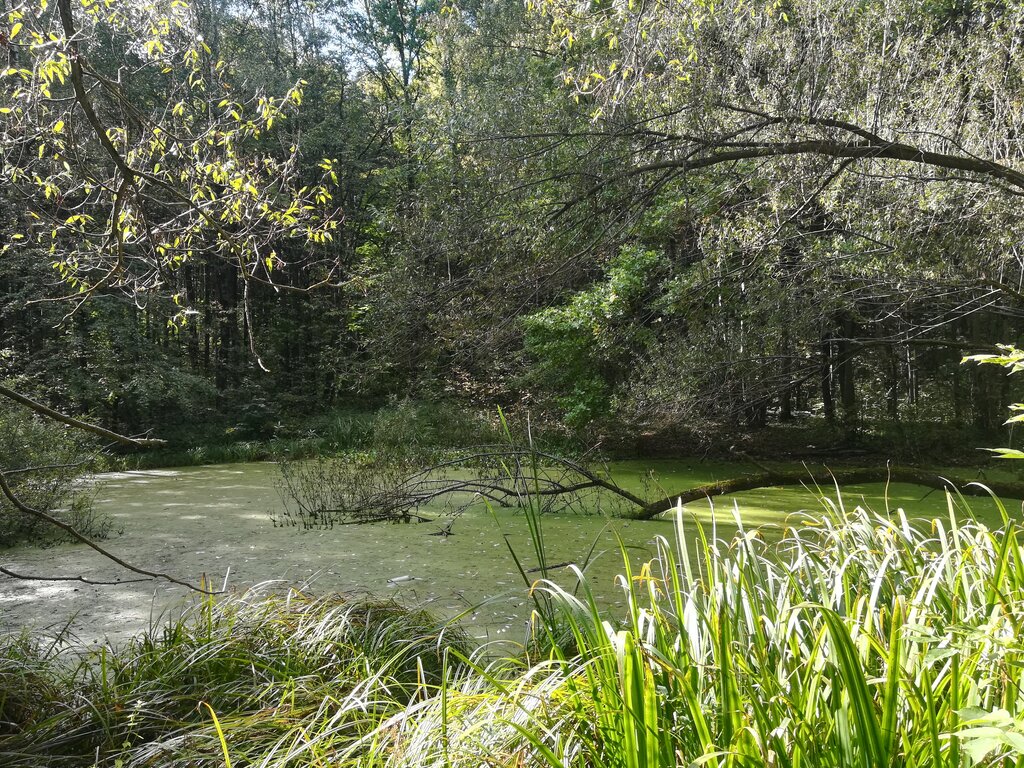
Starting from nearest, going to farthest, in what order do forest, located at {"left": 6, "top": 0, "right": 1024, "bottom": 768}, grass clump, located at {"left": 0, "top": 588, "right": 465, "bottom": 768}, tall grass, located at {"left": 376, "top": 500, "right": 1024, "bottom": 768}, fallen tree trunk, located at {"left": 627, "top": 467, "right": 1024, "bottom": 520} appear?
tall grass, located at {"left": 376, "top": 500, "right": 1024, "bottom": 768} < forest, located at {"left": 6, "top": 0, "right": 1024, "bottom": 768} < grass clump, located at {"left": 0, "top": 588, "right": 465, "bottom": 768} < fallen tree trunk, located at {"left": 627, "top": 467, "right": 1024, "bottom": 520}

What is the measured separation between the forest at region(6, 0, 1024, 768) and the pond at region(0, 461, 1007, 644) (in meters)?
0.05

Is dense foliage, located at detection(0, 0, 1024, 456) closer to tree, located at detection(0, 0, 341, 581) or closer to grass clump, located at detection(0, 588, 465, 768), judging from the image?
tree, located at detection(0, 0, 341, 581)

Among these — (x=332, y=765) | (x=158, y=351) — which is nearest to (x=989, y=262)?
(x=332, y=765)

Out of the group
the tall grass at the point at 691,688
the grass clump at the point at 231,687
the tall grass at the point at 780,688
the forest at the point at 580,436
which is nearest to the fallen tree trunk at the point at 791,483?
the forest at the point at 580,436

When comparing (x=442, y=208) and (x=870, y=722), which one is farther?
(x=442, y=208)

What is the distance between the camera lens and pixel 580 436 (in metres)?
10.7

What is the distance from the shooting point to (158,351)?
12.8 m

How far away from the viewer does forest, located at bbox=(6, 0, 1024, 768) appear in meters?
1.39

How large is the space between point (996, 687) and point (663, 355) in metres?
6.30

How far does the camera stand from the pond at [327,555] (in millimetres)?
3837

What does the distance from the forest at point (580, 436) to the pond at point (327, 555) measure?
0.15ft

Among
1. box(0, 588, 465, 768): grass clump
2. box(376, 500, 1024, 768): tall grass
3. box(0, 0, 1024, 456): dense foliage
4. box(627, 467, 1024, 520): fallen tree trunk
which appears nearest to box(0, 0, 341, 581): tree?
box(0, 0, 1024, 456): dense foliage

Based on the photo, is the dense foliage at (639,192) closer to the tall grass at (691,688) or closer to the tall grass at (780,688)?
the tall grass at (691,688)

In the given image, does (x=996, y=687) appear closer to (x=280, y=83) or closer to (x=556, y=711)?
(x=556, y=711)
